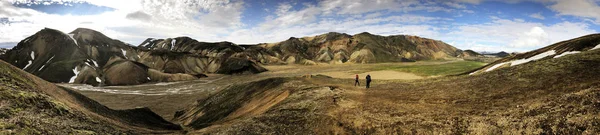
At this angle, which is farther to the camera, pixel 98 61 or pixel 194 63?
pixel 194 63

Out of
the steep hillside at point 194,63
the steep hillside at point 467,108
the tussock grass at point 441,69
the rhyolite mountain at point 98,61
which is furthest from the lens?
the steep hillside at point 194,63

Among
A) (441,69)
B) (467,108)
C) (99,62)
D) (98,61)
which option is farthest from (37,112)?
(98,61)

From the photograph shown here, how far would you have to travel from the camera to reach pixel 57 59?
11981 centimetres

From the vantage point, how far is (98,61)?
130875 millimetres

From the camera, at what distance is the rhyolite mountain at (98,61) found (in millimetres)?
107688

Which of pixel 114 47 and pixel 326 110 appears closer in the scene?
pixel 326 110

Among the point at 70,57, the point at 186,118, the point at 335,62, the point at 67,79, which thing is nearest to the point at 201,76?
the point at 67,79

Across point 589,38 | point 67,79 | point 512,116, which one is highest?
point 589,38

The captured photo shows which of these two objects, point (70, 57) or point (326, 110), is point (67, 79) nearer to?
point (70, 57)

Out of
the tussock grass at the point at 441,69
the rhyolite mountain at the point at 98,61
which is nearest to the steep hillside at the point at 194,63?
the rhyolite mountain at the point at 98,61

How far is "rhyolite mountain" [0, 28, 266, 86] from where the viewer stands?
10769 centimetres

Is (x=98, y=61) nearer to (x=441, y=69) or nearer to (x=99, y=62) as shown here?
(x=99, y=62)

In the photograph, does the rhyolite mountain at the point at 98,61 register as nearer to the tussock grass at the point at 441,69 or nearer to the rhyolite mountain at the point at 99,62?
the rhyolite mountain at the point at 99,62

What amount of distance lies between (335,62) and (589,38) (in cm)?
16364
